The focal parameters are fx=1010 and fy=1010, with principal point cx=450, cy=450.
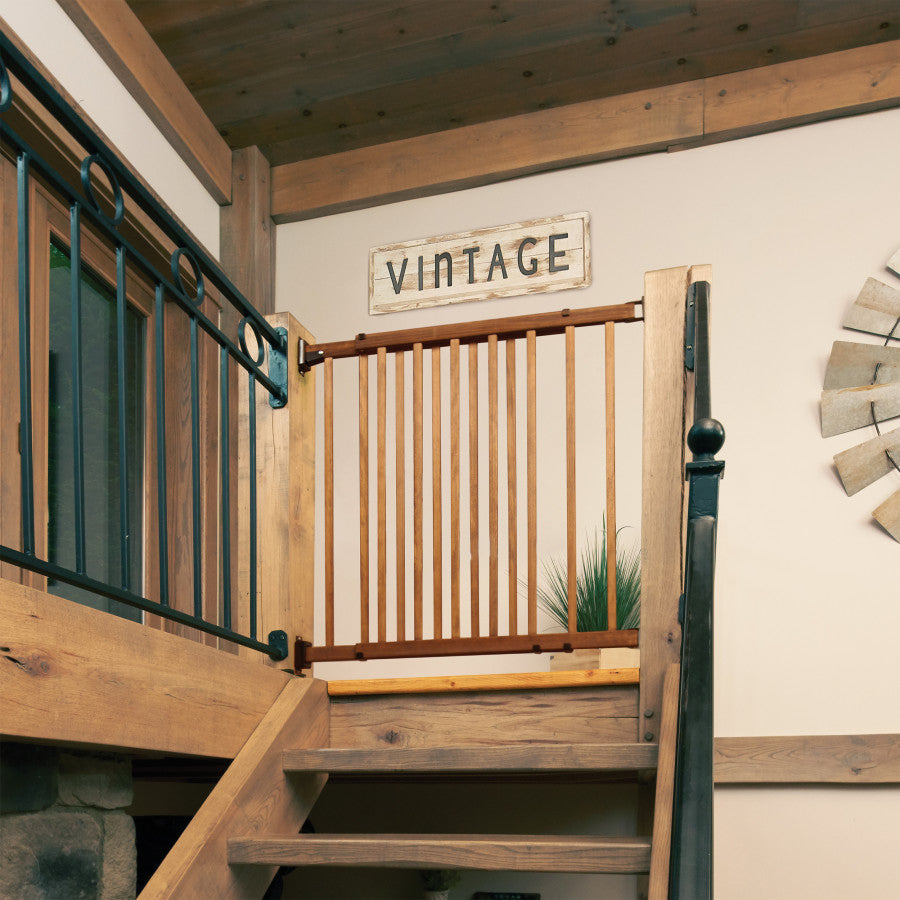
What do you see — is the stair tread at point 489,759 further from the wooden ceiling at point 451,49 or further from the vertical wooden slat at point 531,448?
the wooden ceiling at point 451,49

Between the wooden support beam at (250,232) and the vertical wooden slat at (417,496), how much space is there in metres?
1.54

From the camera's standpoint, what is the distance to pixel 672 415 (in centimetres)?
203

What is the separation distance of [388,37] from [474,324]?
1574 millimetres

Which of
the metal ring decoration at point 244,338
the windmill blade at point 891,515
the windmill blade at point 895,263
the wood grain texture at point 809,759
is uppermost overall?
the windmill blade at point 895,263

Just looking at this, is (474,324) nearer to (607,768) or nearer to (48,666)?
(607,768)

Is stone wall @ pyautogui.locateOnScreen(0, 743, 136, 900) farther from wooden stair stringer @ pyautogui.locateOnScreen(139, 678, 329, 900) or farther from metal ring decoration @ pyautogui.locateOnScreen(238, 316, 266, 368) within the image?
metal ring decoration @ pyautogui.locateOnScreen(238, 316, 266, 368)

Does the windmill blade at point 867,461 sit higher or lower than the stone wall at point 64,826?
higher

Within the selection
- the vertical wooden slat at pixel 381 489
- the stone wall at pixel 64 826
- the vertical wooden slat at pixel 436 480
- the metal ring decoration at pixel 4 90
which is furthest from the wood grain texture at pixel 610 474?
the metal ring decoration at pixel 4 90

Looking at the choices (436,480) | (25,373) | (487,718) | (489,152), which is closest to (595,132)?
(489,152)

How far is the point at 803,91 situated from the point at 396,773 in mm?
2638

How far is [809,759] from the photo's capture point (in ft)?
9.51

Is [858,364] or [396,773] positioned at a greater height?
[858,364]

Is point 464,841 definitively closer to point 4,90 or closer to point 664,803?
point 664,803

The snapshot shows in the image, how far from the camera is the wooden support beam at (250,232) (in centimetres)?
369
